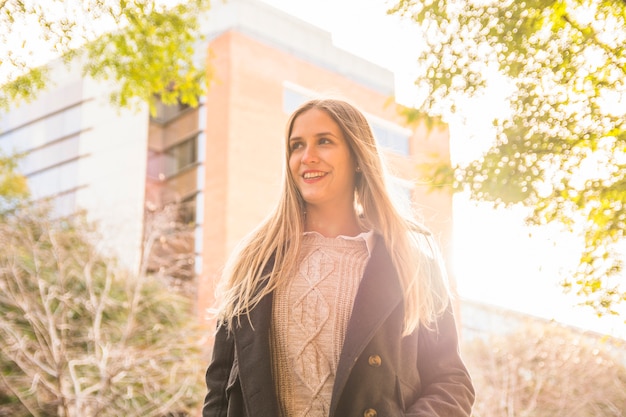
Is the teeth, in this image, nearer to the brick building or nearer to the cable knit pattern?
the cable knit pattern

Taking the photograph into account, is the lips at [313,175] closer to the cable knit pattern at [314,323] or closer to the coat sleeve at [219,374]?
the cable knit pattern at [314,323]

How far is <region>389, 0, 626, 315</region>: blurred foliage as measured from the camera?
376 centimetres

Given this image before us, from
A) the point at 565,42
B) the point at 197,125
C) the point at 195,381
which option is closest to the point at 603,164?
the point at 565,42

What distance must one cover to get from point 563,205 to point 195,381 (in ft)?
27.1

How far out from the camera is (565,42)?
3818 millimetres

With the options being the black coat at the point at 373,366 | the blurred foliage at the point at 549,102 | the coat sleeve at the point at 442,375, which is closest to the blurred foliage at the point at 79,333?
the blurred foliage at the point at 549,102

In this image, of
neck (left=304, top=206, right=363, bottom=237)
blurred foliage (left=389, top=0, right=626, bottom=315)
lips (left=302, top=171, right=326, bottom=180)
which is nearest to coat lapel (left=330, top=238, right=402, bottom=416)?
neck (left=304, top=206, right=363, bottom=237)

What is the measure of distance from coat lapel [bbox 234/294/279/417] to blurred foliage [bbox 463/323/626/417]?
59.7 feet

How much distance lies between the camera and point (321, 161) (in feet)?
7.71

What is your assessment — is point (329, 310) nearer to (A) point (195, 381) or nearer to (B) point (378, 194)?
(B) point (378, 194)

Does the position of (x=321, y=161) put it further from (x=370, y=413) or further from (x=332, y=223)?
(x=370, y=413)

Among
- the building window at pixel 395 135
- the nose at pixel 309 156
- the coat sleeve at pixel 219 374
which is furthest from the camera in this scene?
the building window at pixel 395 135

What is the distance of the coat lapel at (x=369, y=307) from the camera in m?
2.00

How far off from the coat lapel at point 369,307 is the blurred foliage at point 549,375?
18.1 m
